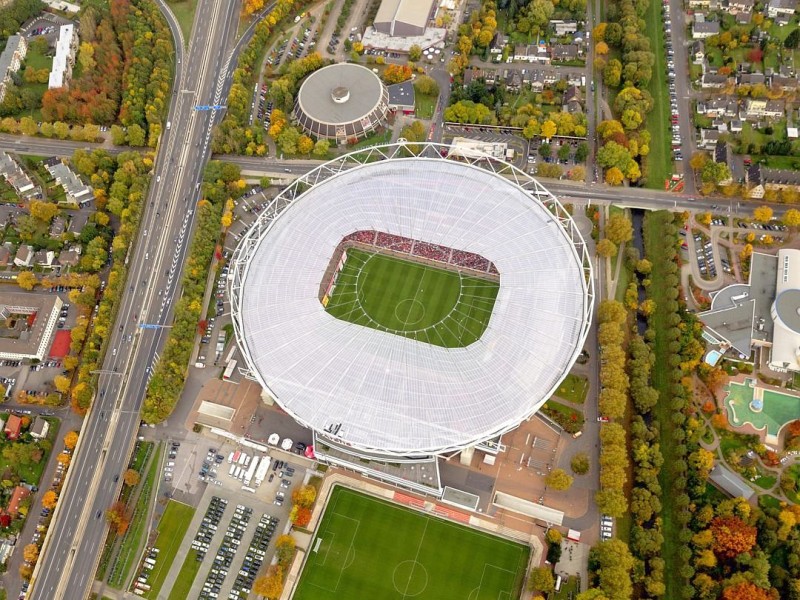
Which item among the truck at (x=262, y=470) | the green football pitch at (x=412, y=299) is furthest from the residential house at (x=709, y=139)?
the truck at (x=262, y=470)

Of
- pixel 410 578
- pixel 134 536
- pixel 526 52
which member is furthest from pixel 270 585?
pixel 526 52

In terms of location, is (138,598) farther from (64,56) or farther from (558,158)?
(64,56)

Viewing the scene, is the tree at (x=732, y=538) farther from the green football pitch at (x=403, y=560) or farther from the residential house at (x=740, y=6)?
the residential house at (x=740, y=6)

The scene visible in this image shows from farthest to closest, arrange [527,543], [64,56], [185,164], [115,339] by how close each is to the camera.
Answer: [64,56], [185,164], [115,339], [527,543]

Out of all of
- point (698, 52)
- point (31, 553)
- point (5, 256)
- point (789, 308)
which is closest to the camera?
point (31, 553)

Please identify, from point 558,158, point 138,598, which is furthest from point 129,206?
point 558,158

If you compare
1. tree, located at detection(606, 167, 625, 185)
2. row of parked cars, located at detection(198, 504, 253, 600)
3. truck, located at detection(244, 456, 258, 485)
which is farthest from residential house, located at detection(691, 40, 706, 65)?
row of parked cars, located at detection(198, 504, 253, 600)

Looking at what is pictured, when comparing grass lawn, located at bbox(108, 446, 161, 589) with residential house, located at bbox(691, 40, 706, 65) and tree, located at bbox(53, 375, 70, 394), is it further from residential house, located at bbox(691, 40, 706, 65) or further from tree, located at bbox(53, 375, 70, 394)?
residential house, located at bbox(691, 40, 706, 65)

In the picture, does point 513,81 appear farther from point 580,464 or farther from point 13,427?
point 13,427
